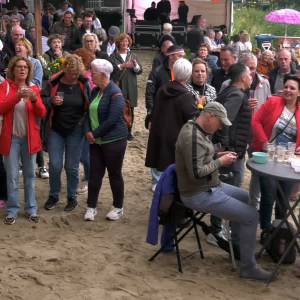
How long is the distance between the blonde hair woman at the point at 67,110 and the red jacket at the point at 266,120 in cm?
159

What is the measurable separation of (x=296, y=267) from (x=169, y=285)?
3.55ft

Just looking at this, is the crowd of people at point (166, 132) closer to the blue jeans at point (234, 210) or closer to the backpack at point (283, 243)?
the blue jeans at point (234, 210)

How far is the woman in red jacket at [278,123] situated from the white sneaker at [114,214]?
55.5 inches

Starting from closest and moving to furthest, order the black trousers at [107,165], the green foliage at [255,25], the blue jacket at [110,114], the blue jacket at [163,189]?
the blue jacket at [163,189], the blue jacket at [110,114], the black trousers at [107,165], the green foliage at [255,25]

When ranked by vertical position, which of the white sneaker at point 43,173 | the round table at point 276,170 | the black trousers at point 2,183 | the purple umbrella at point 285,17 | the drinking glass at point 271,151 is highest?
the purple umbrella at point 285,17

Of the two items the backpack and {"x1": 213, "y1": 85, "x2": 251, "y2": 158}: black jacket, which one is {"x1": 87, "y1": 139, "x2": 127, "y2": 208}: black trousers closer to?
{"x1": 213, "y1": 85, "x2": 251, "y2": 158}: black jacket

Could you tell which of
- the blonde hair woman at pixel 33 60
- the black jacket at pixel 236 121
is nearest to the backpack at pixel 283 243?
the black jacket at pixel 236 121

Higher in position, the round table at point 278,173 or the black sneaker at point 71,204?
the round table at point 278,173

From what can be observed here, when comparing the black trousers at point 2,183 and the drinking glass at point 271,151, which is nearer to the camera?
the drinking glass at point 271,151

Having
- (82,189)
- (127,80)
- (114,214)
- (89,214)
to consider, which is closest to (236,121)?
(114,214)

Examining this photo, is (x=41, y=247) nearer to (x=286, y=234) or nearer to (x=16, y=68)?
(x=16, y=68)

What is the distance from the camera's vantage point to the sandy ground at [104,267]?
12.6 feet

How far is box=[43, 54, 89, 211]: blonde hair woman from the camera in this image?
494 cm

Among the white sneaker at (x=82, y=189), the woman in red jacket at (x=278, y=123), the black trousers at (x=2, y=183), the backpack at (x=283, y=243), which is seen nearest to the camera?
the backpack at (x=283, y=243)
